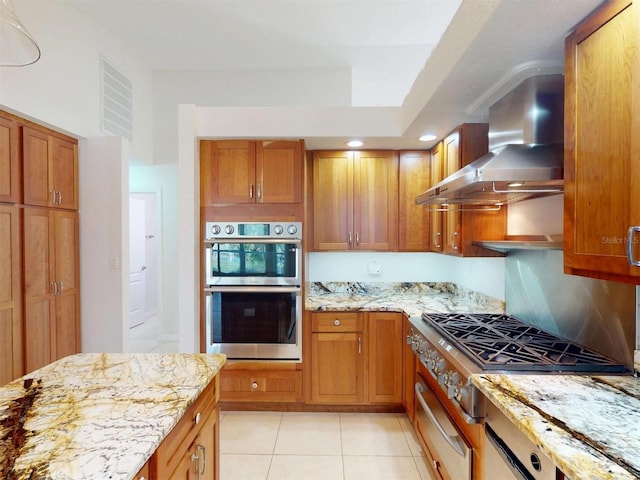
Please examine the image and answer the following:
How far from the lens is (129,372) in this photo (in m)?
1.37

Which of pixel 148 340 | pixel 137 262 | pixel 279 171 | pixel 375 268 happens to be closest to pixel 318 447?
pixel 375 268

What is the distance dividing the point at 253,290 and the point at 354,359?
3.24ft

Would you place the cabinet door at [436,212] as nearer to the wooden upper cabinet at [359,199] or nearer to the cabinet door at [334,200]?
the wooden upper cabinet at [359,199]

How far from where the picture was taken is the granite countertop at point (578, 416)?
0.82 metres

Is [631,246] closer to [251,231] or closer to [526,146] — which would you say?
[526,146]

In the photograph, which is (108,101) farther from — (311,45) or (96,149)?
(311,45)

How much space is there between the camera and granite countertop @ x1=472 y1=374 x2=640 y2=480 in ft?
2.68

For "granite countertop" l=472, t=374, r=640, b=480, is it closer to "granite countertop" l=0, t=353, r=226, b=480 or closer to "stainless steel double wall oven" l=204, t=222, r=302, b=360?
"granite countertop" l=0, t=353, r=226, b=480

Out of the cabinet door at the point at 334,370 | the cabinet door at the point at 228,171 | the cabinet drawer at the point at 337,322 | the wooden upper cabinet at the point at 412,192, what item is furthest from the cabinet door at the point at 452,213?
the cabinet door at the point at 228,171

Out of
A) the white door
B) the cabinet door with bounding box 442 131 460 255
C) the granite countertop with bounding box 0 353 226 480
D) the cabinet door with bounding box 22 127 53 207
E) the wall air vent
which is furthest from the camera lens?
the white door

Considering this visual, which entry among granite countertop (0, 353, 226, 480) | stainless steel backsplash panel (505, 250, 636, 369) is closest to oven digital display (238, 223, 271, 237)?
granite countertop (0, 353, 226, 480)

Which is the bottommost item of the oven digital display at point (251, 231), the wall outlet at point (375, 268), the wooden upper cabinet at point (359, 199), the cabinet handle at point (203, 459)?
the cabinet handle at point (203, 459)

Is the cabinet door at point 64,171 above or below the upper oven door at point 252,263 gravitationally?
above

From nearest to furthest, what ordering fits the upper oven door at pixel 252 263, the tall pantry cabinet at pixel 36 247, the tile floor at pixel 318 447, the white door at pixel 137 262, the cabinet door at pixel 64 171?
1. the tile floor at pixel 318 447
2. the tall pantry cabinet at pixel 36 247
3. the upper oven door at pixel 252 263
4. the cabinet door at pixel 64 171
5. the white door at pixel 137 262
